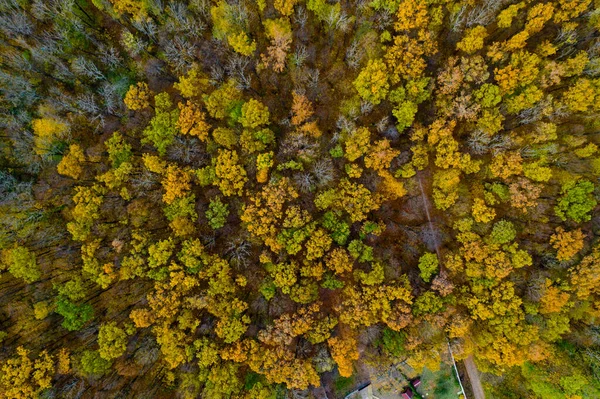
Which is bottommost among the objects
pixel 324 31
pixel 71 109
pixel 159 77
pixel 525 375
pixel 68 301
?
pixel 525 375

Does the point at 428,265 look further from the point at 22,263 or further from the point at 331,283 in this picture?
the point at 22,263

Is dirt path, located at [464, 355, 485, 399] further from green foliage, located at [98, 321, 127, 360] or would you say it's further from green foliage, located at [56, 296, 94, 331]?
green foliage, located at [56, 296, 94, 331]

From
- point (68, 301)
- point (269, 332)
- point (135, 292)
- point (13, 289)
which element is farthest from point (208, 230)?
point (13, 289)

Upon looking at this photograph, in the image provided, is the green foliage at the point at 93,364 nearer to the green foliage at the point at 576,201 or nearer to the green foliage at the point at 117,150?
the green foliage at the point at 117,150

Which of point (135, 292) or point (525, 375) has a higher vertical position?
point (135, 292)

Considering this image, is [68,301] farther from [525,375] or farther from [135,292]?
[525,375]

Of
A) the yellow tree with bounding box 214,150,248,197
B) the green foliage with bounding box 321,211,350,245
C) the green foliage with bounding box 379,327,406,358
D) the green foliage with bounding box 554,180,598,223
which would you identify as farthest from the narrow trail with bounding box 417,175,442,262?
the yellow tree with bounding box 214,150,248,197

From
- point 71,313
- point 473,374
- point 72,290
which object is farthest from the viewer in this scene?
point 473,374

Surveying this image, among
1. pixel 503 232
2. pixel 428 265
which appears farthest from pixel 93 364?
pixel 503 232
